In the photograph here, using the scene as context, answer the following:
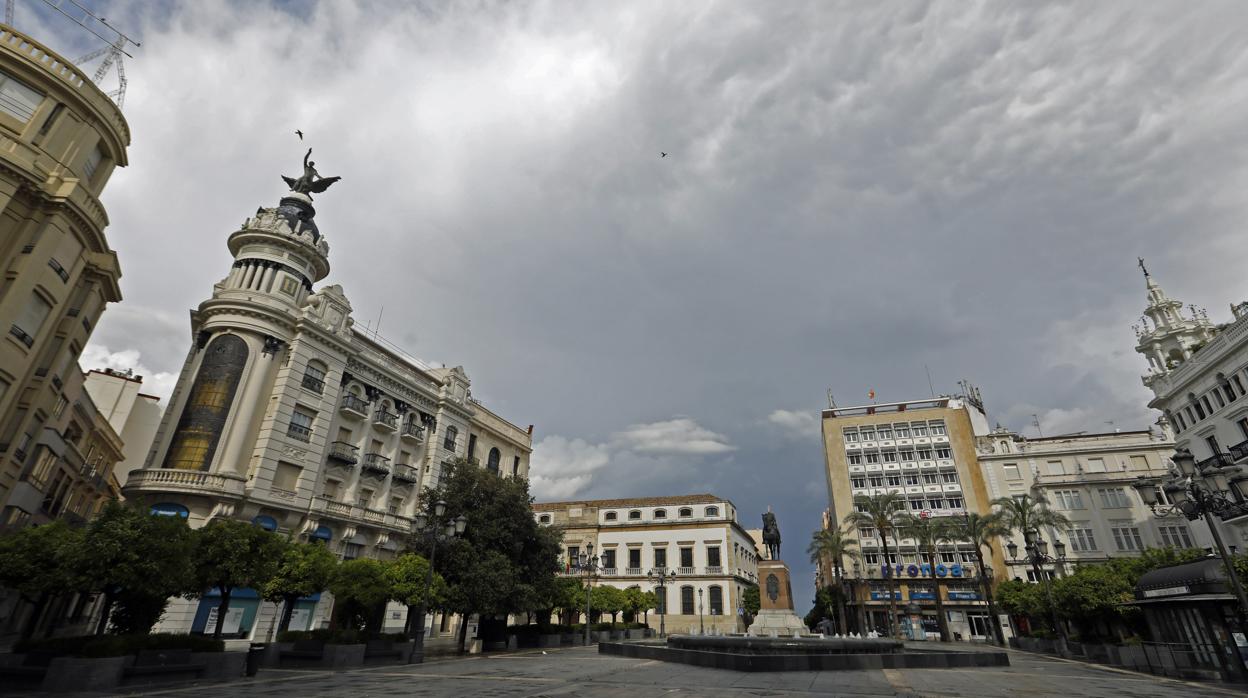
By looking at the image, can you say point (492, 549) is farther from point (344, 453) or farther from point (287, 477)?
point (287, 477)

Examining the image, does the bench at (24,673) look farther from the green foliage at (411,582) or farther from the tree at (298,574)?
the green foliage at (411,582)

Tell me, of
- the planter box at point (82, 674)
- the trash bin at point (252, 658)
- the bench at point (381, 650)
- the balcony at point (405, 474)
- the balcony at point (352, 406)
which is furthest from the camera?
the balcony at point (405, 474)

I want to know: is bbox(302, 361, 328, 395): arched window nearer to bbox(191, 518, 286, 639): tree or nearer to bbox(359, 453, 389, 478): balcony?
bbox(359, 453, 389, 478): balcony

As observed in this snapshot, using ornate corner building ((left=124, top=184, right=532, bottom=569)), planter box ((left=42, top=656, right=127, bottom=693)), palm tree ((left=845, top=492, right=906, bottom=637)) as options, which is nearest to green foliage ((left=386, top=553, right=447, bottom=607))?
ornate corner building ((left=124, top=184, right=532, bottom=569))

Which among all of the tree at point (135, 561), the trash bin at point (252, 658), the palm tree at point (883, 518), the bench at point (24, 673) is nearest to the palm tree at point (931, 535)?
the palm tree at point (883, 518)

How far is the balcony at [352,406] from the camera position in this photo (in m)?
34.3

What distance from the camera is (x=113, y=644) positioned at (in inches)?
535

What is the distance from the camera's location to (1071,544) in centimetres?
5169

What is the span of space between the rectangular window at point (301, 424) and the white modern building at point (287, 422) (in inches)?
2.5

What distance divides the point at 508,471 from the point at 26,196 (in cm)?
3514

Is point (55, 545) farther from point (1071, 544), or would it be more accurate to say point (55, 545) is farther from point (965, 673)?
point (1071, 544)

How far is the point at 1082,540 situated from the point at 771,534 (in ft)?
96.9

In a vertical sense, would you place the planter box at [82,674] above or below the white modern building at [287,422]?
below

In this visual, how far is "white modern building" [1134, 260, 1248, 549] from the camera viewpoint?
28.9m
